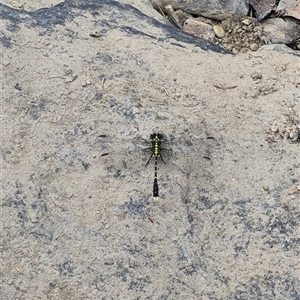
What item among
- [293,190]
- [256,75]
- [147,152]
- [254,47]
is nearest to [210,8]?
[254,47]

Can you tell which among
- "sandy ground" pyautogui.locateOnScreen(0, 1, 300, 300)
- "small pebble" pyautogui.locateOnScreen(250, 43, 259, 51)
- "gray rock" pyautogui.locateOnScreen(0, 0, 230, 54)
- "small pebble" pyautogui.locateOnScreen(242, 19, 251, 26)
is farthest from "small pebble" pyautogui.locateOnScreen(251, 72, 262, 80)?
"small pebble" pyautogui.locateOnScreen(242, 19, 251, 26)

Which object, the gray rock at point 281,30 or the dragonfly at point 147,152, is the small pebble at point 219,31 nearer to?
the gray rock at point 281,30

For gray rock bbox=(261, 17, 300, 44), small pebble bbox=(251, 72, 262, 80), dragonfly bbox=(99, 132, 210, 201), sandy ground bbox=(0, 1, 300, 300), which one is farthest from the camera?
gray rock bbox=(261, 17, 300, 44)

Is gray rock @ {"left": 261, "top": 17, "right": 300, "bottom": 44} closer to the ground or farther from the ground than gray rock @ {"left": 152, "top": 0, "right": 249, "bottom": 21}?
closer to the ground

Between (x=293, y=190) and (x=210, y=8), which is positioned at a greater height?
(x=210, y=8)

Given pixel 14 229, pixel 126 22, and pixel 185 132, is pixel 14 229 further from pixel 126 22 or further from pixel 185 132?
pixel 126 22

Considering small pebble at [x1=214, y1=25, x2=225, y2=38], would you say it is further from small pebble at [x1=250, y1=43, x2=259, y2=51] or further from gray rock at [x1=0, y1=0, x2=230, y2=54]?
gray rock at [x1=0, y1=0, x2=230, y2=54]

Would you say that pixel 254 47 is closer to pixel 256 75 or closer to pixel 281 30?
pixel 281 30

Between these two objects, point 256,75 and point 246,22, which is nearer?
point 256,75

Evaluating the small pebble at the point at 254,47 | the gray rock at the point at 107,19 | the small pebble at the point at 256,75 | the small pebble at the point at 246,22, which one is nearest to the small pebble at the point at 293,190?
the small pebble at the point at 256,75
